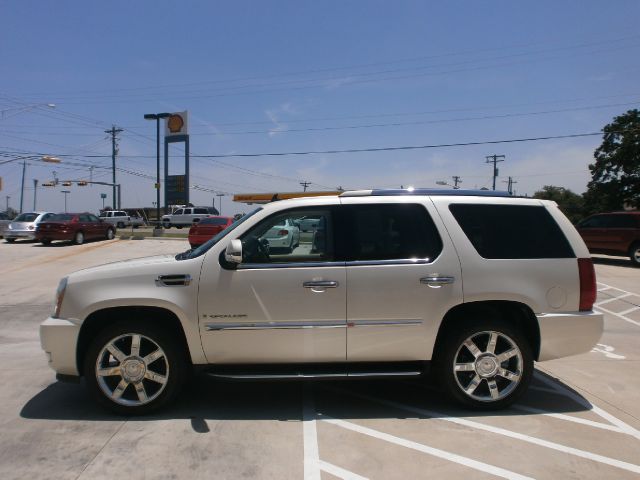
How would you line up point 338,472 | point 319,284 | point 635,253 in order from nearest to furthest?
point 338,472
point 319,284
point 635,253

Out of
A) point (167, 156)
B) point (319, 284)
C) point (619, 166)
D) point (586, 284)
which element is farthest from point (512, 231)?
point (619, 166)

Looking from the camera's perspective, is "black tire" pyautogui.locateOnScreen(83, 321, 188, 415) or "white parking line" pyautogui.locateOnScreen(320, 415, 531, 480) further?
"black tire" pyautogui.locateOnScreen(83, 321, 188, 415)

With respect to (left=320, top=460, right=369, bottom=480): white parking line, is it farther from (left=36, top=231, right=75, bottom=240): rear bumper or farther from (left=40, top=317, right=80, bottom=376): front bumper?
(left=36, top=231, right=75, bottom=240): rear bumper

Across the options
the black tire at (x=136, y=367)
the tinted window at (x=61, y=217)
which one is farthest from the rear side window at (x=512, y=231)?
the tinted window at (x=61, y=217)

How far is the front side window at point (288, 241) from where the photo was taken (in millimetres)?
4055

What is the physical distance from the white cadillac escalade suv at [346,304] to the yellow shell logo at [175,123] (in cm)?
3829

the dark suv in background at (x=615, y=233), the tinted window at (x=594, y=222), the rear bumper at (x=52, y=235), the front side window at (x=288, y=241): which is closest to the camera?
the front side window at (x=288, y=241)

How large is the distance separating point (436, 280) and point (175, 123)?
39657 millimetres

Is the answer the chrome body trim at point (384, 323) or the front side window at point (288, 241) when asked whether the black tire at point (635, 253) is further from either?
the front side window at point (288, 241)

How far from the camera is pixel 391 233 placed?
4129 millimetres

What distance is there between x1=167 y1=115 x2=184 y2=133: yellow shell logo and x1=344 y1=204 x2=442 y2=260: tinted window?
127 feet

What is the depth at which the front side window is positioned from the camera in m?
4.05

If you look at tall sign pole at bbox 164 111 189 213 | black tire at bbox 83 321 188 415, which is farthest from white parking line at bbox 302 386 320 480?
tall sign pole at bbox 164 111 189 213

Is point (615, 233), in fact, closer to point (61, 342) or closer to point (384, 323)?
point (384, 323)
